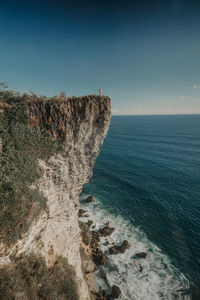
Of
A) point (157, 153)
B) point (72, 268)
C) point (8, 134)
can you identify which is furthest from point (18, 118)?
point (157, 153)

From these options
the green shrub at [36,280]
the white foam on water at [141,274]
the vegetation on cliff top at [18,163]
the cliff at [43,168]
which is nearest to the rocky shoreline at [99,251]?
the white foam on water at [141,274]

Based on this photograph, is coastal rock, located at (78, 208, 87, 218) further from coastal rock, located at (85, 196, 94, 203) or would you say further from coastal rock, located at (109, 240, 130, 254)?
coastal rock, located at (109, 240, 130, 254)

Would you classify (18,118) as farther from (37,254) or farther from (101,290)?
(101,290)

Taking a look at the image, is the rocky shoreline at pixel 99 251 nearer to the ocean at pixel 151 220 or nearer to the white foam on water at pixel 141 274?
the white foam on water at pixel 141 274

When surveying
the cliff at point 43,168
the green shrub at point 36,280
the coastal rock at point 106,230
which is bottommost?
the coastal rock at point 106,230

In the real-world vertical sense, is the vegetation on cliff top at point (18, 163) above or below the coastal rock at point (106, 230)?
above

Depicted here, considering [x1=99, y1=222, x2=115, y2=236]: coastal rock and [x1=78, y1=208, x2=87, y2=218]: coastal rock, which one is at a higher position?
[x1=78, y1=208, x2=87, y2=218]: coastal rock

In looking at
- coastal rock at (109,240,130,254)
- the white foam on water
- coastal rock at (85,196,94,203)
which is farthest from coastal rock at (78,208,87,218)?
coastal rock at (109,240,130,254)
